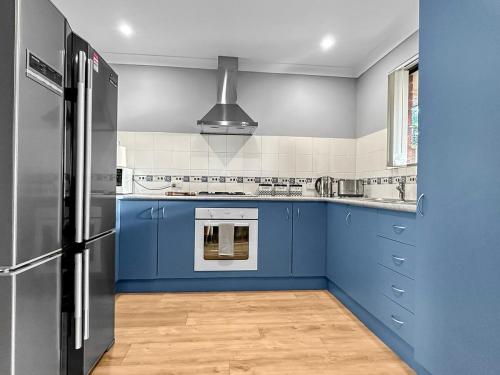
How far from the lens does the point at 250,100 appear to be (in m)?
3.90

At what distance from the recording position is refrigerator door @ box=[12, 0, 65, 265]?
1068 millimetres

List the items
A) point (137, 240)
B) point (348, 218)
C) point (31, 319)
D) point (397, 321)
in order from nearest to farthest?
point (31, 319)
point (397, 321)
point (348, 218)
point (137, 240)

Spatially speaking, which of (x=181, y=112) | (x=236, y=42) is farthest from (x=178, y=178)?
(x=236, y=42)

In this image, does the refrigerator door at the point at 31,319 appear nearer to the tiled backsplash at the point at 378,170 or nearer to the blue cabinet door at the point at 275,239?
the blue cabinet door at the point at 275,239

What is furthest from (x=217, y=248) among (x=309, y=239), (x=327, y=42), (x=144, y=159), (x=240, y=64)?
(x=327, y=42)

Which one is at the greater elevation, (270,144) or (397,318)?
(270,144)

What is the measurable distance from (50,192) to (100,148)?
46cm

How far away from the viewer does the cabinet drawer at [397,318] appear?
1.79 m

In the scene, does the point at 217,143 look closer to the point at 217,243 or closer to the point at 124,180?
the point at 124,180

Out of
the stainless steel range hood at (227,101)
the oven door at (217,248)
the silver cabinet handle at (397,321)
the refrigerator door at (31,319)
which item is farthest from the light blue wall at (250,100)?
the refrigerator door at (31,319)

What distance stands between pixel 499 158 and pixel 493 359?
0.70 m

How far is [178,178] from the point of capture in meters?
3.77

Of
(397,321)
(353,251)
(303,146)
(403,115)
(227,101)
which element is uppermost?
(227,101)

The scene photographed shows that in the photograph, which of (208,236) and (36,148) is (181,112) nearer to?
(208,236)
